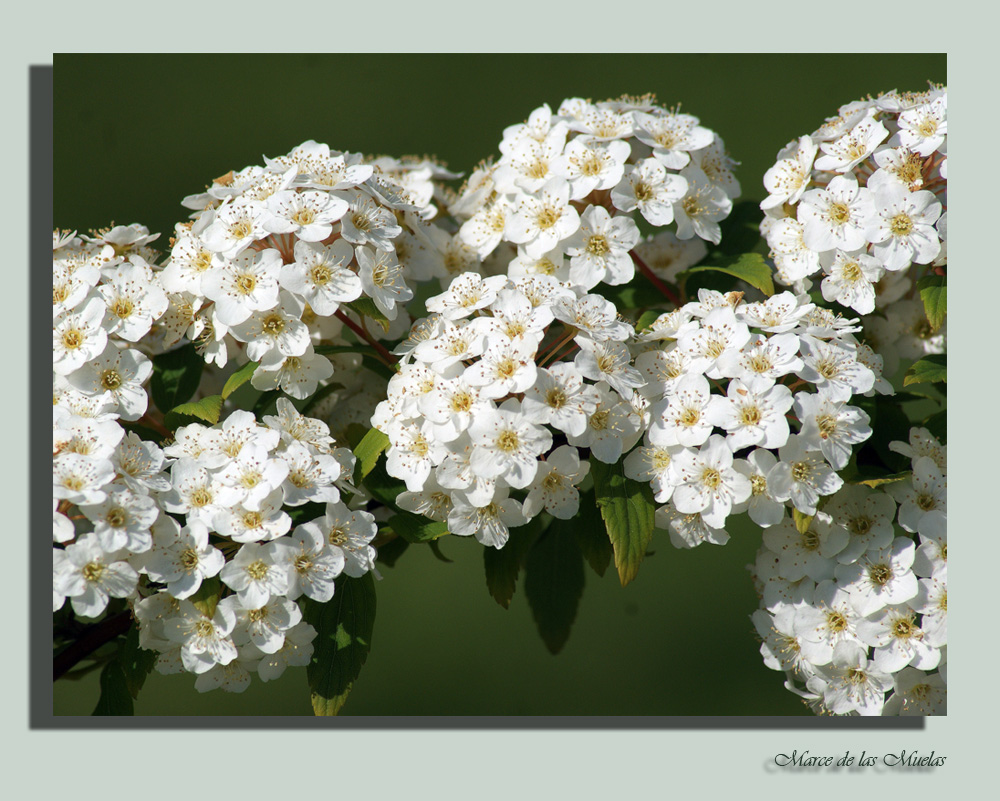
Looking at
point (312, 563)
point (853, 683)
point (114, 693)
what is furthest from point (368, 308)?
point (853, 683)

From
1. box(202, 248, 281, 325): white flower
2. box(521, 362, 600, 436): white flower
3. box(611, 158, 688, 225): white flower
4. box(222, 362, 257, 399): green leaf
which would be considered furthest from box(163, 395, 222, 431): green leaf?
box(611, 158, 688, 225): white flower

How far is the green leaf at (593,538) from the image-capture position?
1.40 metres

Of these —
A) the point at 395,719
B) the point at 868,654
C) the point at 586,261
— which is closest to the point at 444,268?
the point at 586,261

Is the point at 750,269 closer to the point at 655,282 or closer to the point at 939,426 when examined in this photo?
the point at 655,282

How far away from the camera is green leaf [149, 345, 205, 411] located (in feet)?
4.97

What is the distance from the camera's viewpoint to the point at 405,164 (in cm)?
175

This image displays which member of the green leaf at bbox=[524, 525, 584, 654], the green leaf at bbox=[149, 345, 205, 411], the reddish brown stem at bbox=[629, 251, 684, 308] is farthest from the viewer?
the green leaf at bbox=[524, 525, 584, 654]

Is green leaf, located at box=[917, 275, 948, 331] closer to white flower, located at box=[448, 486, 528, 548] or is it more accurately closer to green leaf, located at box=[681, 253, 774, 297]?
green leaf, located at box=[681, 253, 774, 297]

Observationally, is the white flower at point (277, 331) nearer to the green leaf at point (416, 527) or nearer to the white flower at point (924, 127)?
the green leaf at point (416, 527)

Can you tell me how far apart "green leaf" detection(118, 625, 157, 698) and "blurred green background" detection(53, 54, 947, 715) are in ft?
3.10

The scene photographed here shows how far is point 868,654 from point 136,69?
189 cm

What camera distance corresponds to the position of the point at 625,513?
49.9 inches

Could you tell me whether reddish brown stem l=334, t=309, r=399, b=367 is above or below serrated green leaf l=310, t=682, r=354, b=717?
above

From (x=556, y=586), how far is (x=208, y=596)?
756mm
